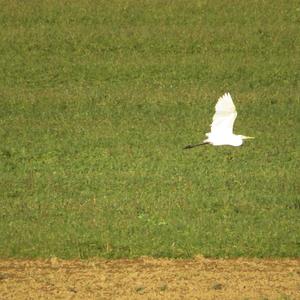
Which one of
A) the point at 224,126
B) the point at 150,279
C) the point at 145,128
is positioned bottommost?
the point at 150,279

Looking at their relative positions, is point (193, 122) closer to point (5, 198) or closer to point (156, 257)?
point (5, 198)

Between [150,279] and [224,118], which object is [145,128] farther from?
[150,279]

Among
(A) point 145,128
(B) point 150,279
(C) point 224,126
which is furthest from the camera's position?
(A) point 145,128

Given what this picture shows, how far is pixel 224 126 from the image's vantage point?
14156 millimetres

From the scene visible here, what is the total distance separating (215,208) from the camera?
1396cm

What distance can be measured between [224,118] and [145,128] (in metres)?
4.04

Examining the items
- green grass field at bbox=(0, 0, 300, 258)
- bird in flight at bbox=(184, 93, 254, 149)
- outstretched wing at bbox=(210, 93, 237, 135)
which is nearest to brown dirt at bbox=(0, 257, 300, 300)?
green grass field at bbox=(0, 0, 300, 258)

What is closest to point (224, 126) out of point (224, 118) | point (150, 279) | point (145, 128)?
point (224, 118)

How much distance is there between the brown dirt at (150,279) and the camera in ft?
36.3

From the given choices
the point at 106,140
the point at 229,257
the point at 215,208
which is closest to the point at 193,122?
the point at 106,140

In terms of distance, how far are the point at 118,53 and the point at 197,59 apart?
1466mm

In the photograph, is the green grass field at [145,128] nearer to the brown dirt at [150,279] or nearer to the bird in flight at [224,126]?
the brown dirt at [150,279]

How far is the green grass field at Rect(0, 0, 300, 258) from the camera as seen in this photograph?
13109 mm

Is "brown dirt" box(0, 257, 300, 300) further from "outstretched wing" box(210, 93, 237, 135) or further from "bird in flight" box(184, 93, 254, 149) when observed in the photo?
"outstretched wing" box(210, 93, 237, 135)
